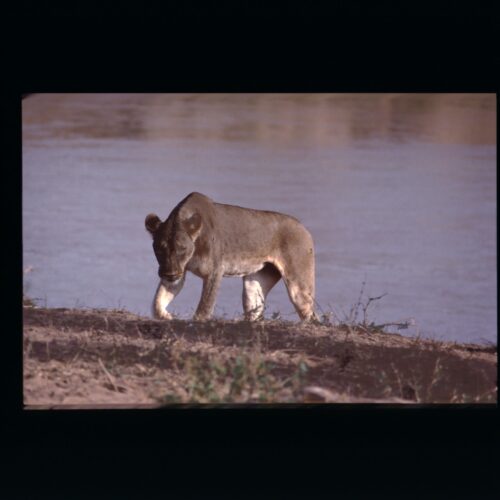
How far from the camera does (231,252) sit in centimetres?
1053

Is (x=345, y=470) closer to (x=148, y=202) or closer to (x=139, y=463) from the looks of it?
(x=139, y=463)

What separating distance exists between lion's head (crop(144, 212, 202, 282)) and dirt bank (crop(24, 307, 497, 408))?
46 cm

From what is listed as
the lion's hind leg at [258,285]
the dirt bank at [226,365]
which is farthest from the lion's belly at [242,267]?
the dirt bank at [226,365]

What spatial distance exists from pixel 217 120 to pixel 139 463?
3.31 m

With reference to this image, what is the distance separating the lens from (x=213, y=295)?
1023 cm

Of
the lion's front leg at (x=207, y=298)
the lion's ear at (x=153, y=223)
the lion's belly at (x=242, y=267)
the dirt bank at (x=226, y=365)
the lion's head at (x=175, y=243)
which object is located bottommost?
the dirt bank at (x=226, y=365)

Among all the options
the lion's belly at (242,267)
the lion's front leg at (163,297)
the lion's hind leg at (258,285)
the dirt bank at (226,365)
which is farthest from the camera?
the lion's hind leg at (258,285)

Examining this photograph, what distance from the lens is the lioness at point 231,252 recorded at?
33.1ft

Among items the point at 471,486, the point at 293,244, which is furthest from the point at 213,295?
the point at 471,486

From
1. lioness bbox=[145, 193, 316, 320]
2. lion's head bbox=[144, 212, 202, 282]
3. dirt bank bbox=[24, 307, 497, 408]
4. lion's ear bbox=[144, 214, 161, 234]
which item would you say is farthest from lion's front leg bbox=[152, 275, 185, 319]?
lion's ear bbox=[144, 214, 161, 234]

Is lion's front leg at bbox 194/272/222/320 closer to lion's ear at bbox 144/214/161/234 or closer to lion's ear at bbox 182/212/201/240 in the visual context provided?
lion's ear at bbox 182/212/201/240

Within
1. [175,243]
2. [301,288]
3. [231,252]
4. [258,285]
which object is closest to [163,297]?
[175,243]

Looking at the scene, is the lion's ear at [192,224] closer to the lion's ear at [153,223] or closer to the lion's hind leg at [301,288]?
the lion's ear at [153,223]

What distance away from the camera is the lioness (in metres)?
10.1
